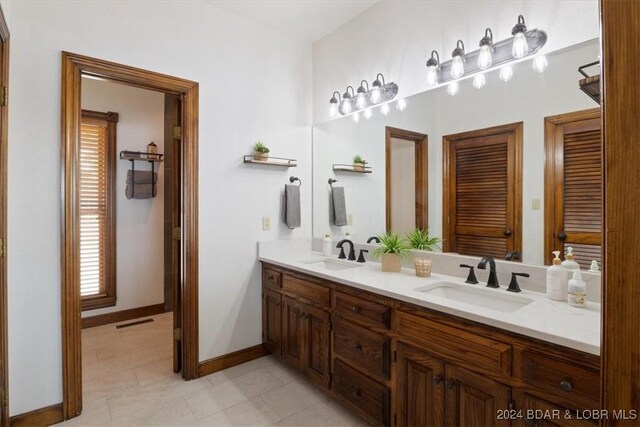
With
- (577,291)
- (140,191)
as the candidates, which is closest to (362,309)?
(577,291)

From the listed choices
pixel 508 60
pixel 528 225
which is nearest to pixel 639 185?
pixel 528 225

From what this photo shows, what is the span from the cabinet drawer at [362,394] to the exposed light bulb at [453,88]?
1.78 meters

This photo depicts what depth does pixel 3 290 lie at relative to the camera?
5.90 ft

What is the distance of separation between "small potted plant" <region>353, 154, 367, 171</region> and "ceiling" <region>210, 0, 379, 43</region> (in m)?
1.15

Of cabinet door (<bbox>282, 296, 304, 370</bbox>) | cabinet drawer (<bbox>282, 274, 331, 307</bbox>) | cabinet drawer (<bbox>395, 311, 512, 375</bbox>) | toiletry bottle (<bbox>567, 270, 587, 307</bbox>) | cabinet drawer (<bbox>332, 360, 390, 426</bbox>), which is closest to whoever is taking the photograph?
cabinet drawer (<bbox>395, 311, 512, 375</bbox>)

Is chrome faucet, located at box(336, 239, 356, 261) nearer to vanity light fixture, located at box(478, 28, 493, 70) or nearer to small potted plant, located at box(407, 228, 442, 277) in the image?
small potted plant, located at box(407, 228, 442, 277)

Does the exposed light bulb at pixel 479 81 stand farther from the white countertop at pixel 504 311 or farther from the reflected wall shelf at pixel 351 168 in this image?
the white countertop at pixel 504 311

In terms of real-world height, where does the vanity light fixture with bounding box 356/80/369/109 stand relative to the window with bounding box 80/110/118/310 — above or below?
above

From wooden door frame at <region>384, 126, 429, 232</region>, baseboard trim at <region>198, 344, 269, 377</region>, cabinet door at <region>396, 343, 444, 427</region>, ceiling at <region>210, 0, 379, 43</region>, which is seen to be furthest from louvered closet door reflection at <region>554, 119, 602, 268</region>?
baseboard trim at <region>198, 344, 269, 377</region>

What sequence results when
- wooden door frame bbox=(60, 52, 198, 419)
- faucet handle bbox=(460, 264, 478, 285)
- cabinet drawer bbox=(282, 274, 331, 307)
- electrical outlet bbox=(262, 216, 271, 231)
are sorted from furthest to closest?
electrical outlet bbox=(262, 216, 271, 231) < cabinet drawer bbox=(282, 274, 331, 307) < wooden door frame bbox=(60, 52, 198, 419) < faucet handle bbox=(460, 264, 478, 285)

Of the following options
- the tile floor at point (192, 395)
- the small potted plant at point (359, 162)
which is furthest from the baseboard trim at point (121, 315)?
the small potted plant at point (359, 162)

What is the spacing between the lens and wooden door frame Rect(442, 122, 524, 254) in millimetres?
1811

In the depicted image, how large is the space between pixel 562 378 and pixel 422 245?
3.89 feet

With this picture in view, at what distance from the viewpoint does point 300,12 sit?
2666 millimetres
